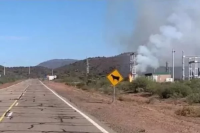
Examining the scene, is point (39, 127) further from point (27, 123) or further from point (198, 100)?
point (198, 100)

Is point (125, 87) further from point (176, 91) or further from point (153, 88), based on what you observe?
point (176, 91)

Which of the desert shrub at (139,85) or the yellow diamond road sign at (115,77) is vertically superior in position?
the yellow diamond road sign at (115,77)

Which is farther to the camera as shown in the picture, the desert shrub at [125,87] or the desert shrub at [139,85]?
the desert shrub at [125,87]

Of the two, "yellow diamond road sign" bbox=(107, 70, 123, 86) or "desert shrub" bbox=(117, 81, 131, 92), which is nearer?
"yellow diamond road sign" bbox=(107, 70, 123, 86)

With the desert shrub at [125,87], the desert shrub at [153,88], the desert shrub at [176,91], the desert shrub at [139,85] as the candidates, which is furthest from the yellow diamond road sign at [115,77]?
the desert shrub at [125,87]

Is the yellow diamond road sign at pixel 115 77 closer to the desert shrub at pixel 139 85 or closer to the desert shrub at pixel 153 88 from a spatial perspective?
the desert shrub at pixel 153 88

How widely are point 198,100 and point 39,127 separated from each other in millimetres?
21666

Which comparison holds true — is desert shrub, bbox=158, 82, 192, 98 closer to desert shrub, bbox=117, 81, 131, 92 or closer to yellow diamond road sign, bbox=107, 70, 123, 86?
yellow diamond road sign, bbox=107, 70, 123, 86

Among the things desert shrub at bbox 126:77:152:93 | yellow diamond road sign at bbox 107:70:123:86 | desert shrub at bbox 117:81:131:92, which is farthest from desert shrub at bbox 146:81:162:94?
yellow diamond road sign at bbox 107:70:123:86

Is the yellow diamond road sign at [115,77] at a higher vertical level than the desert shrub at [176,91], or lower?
higher

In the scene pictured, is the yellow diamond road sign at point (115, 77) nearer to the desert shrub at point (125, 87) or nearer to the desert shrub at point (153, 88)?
the desert shrub at point (153, 88)

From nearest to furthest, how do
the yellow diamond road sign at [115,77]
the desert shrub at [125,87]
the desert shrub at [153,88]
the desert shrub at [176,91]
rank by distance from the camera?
the yellow diamond road sign at [115,77], the desert shrub at [176,91], the desert shrub at [153,88], the desert shrub at [125,87]

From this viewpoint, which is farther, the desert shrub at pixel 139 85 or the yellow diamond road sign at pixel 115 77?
the desert shrub at pixel 139 85

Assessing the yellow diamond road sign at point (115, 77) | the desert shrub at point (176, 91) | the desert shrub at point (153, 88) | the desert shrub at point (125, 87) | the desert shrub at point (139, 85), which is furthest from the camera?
the desert shrub at point (125, 87)
